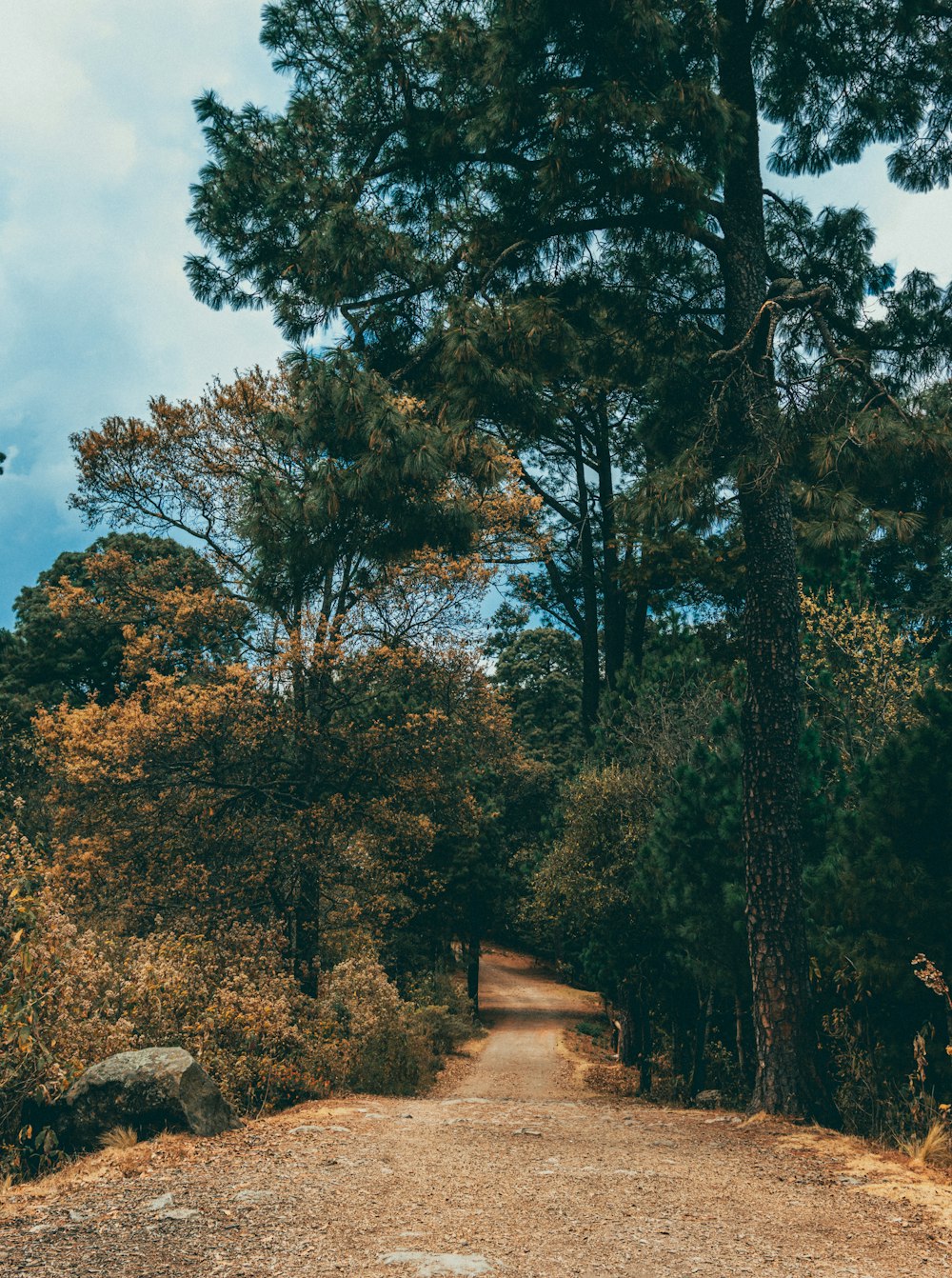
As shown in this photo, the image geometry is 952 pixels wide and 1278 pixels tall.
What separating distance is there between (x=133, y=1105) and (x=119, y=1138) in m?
0.24

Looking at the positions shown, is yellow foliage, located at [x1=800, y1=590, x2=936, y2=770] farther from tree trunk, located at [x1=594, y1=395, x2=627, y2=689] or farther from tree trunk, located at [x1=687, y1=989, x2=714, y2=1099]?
tree trunk, located at [x1=594, y1=395, x2=627, y2=689]

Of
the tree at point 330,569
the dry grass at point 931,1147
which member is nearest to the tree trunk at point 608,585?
the tree at point 330,569

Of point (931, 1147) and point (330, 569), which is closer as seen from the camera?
point (931, 1147)

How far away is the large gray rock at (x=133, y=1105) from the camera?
256 inches

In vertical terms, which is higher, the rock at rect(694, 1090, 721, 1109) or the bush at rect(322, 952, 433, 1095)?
the bush at rect(322, 952, 433, 1095)

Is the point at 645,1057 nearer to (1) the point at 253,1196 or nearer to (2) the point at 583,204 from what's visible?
(1) the point at 253,1196

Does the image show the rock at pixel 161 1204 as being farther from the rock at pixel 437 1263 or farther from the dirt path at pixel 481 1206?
the rock at pixel 437 1263

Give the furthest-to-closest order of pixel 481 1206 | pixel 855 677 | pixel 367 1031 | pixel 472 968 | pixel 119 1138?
pixel 472 968
pixel 855 677
pixel 367 1031
pixel 119 1138
pixel 481 1206

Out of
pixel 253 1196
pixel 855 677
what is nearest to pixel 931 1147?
pixel 253 1196

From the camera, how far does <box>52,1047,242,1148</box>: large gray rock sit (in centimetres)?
650

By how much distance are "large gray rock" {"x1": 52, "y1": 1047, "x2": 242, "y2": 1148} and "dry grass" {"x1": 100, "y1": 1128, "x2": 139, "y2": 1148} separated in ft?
0.16

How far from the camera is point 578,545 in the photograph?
11.1 m

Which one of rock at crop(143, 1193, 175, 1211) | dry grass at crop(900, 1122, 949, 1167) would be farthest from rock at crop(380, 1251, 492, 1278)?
dry grass at crop(900, 1122, 949, 1167)

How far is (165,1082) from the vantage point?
6543mm
